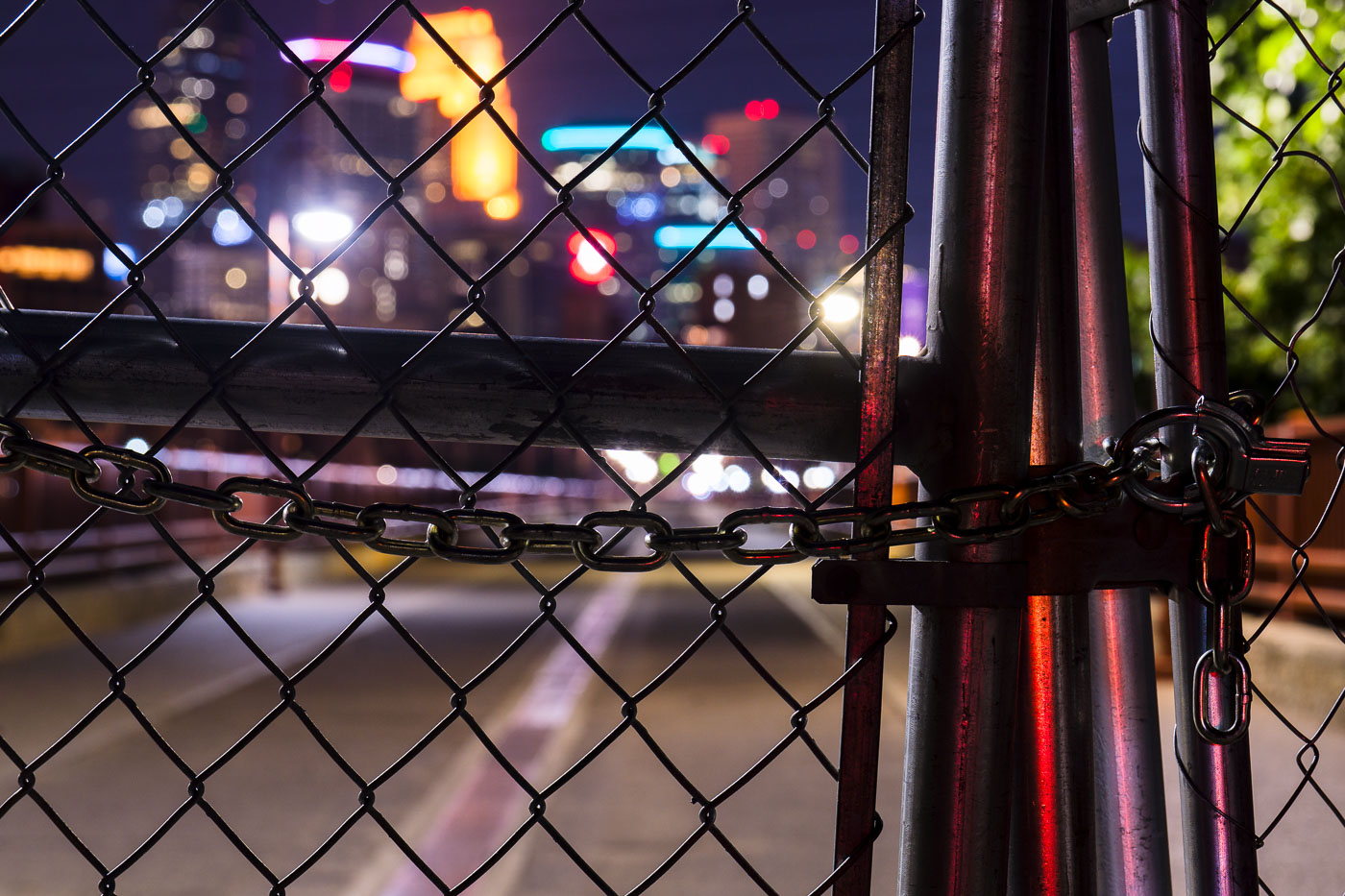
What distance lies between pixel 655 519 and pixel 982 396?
340 mm

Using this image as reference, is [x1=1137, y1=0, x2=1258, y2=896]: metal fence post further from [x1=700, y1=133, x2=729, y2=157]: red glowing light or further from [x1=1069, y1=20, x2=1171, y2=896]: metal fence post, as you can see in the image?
[x1=700, y1=133, x2=729, y2=157]: red glowing light

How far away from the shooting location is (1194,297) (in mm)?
1357

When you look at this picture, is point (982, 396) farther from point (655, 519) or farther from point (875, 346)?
point (655, 519)

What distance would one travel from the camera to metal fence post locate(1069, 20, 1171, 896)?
131 centimetres

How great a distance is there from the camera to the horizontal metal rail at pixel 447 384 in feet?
3.84

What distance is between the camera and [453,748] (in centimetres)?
643

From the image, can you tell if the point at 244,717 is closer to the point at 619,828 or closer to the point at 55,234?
the point at 619,828

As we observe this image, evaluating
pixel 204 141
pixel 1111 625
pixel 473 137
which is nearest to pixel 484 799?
pixel 1111 625

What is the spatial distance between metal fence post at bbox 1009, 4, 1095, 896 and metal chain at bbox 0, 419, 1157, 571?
0.33ft

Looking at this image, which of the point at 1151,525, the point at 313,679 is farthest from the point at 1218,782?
the point at 313,679

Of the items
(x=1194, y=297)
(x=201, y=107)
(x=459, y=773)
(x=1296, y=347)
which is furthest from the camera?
(x=201, y=107)

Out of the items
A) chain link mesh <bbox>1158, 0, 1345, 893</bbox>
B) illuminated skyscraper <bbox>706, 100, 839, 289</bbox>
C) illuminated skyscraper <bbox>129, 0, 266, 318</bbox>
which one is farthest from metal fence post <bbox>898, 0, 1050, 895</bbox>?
illuminated skyscraper <bbox>129, 0, 266, 318</bbox>

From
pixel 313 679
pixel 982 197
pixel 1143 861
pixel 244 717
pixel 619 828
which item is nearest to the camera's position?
pixel 982 197

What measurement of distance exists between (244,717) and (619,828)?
128 inches
